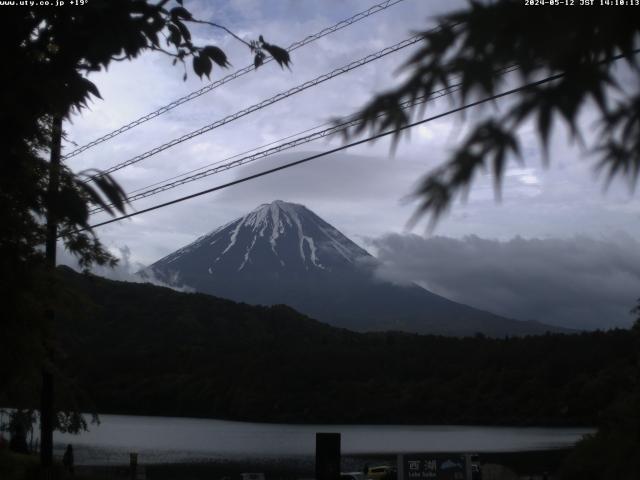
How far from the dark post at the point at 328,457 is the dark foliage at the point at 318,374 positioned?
7437cm

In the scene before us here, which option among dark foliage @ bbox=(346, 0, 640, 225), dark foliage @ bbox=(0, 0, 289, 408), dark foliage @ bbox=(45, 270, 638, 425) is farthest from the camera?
dark foliage @ bbox=(45, 270, 638, 425)

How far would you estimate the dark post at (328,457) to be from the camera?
1282cm

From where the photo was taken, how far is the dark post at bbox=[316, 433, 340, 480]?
12.8m

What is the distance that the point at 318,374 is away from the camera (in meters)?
107

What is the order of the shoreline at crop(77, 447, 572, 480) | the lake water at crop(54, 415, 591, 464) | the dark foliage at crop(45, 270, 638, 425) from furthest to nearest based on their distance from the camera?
the dark foliage at crop(45, 270, 638, 425) → the lake water at crop(54, 415, 591, 464) → the shoreline at crop(77, 447, 572, 480)

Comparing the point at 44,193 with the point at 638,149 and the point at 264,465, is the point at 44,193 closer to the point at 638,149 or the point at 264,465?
the point at 638,149

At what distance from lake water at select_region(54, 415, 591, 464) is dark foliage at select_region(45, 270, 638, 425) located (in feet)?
9.67

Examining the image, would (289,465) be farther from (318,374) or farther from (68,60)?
(68,60)

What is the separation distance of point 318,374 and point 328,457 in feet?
Answer: 314

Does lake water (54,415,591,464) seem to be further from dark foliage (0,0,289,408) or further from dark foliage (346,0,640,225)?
dark foliage (346,0,640,225)

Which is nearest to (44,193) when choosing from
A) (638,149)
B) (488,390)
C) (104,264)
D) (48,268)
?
(638,149)

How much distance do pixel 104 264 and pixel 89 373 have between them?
223ft

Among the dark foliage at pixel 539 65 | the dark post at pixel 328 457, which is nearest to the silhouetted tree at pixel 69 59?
the dark foliage at pixel 539 65

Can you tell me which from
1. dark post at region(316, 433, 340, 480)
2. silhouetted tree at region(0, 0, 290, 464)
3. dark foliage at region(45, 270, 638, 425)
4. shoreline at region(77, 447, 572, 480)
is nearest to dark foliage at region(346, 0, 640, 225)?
silhouetted tree at region(0, 0, 290, 464)
